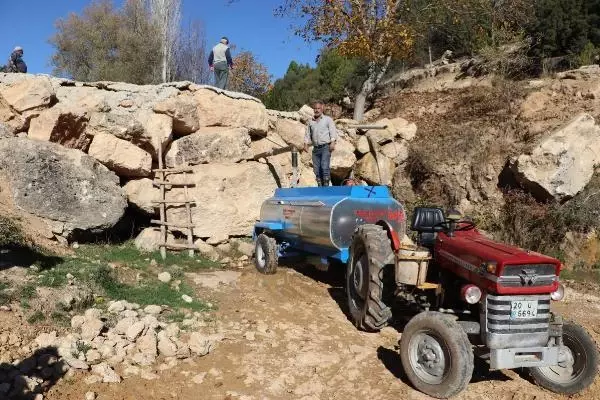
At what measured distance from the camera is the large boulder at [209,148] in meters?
9.37

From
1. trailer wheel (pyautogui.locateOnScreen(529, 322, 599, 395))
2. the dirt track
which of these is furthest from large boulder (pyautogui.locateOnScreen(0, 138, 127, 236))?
trailer wheel (pyautogui.locateOnScreen(529, 322, 599, 395))

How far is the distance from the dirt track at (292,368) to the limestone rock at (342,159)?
5.24m

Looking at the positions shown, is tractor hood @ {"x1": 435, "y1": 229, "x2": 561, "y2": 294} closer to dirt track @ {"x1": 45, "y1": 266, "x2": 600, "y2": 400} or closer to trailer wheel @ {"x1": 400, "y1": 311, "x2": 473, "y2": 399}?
trailer wheel @ {"x1": 400, "y1": 311, "x2": 473, "y2": 399}

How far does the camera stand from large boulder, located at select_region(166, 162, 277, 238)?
8.88 m

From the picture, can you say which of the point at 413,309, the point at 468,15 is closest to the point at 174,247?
the point at 413,309

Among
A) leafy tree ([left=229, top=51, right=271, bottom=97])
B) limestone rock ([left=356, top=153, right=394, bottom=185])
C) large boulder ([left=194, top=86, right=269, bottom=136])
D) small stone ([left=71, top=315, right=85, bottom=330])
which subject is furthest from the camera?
leafy tree ([left=229, top=51, right=271, bottom=97])

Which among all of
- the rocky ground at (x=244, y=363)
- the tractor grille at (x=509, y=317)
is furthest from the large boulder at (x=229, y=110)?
the tractor grille at (x=509, y=317)

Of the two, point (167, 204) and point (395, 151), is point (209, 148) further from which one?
point (395, 151)

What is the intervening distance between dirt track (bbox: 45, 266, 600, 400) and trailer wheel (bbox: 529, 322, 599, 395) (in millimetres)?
101

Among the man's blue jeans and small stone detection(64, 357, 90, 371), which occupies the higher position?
the man's blue jeans

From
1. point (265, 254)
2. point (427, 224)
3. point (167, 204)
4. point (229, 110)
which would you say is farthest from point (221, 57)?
point (427, 224)

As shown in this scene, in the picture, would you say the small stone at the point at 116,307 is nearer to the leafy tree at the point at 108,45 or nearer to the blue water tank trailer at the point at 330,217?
the blue water tank trailer at the point at 330,217

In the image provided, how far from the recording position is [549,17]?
14484 millimetres

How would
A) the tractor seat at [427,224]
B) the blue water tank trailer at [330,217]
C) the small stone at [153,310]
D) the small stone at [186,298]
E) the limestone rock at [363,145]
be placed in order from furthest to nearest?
the limestone rock at [363,145] < the blue water tank trailer at [330,217] < the small stone at [186,298] < the small stone at [153,310] < the tractor seat at [427,224]
